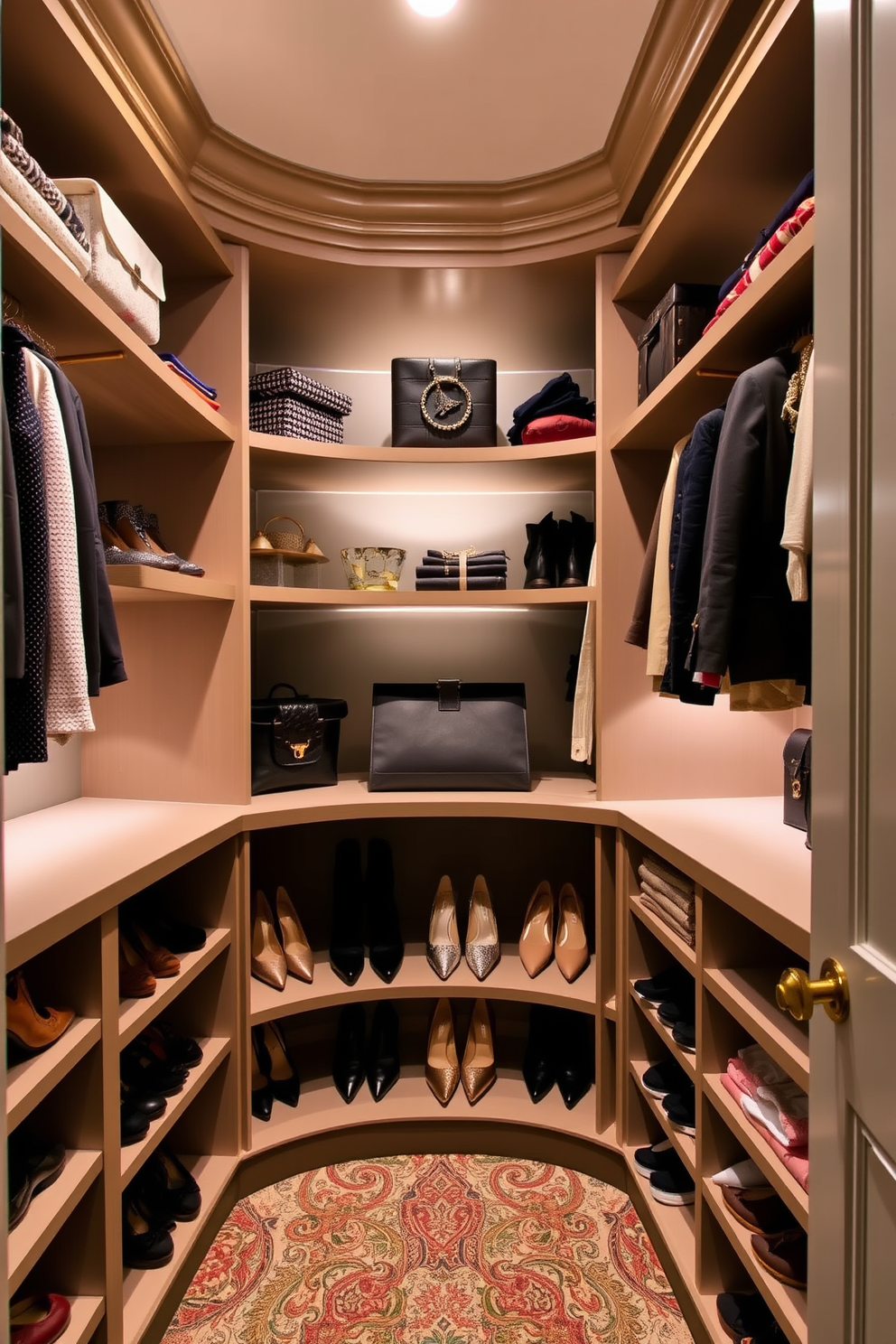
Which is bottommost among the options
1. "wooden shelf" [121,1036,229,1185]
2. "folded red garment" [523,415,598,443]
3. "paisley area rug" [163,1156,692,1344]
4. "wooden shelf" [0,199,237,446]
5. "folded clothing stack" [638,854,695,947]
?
"paisley area rug" [163,1156,692,1344]

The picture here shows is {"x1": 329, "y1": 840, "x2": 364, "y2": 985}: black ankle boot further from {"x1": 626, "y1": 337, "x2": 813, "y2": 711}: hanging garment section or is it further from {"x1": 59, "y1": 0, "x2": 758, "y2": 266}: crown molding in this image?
{"x1": 59, "y1": 0, "x2": 758, "y2": 266}: crown molding

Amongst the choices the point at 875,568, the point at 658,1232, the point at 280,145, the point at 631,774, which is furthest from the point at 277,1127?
the point at 280,145

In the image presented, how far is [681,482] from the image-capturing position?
5.08 ft

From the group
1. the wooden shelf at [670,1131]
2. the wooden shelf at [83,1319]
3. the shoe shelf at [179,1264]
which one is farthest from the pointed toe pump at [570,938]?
the wooden shelf at [83,1319]

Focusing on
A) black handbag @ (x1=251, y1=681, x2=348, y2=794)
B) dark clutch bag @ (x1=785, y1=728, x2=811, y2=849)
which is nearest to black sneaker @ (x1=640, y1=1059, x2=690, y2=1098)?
dark clutch bag @ (x1=785, y1=728, x2=811, y2=849)

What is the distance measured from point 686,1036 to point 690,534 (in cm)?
101

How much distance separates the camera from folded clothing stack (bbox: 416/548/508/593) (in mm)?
2180

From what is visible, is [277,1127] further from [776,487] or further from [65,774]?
[776,487]

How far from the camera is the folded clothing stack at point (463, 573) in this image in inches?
85.8

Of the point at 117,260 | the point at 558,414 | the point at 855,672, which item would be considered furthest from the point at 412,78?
the point at 855,672

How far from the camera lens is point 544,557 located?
2.30 metres

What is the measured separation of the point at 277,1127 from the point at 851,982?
174 centimetres

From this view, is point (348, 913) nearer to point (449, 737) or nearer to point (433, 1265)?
point (449, 737)

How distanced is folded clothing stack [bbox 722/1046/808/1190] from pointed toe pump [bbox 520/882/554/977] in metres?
0.80
